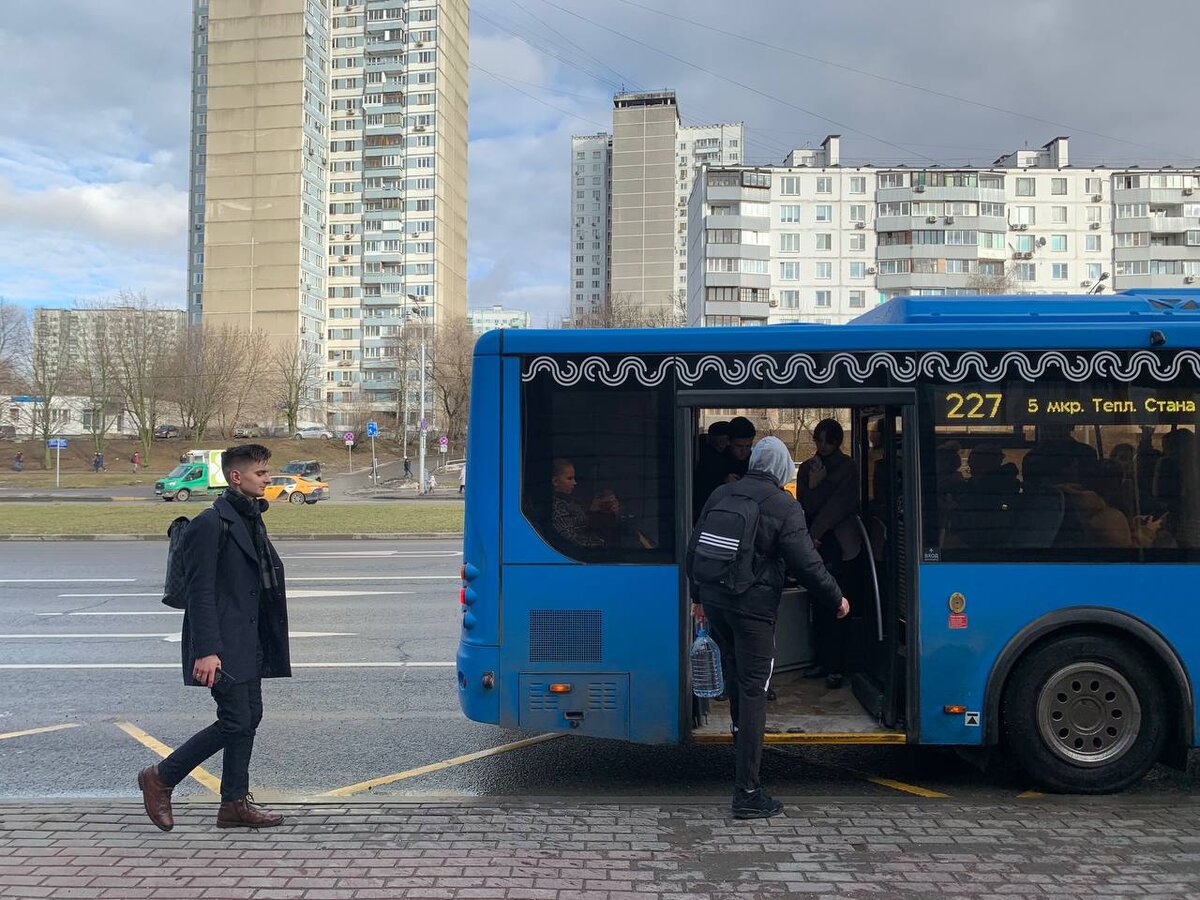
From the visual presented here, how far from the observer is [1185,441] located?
542 cm

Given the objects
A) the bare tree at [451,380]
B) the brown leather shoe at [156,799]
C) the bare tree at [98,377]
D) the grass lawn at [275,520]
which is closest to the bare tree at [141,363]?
the bare tree at [98,377]

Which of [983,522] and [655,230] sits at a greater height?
[655,230]

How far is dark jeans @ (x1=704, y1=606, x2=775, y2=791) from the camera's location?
479 centimetres

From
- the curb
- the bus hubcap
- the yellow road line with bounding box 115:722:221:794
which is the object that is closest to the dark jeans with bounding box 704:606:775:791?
the bus hubcap

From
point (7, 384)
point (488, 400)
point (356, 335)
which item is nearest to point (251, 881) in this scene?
point (488, 400)

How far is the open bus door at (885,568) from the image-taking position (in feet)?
18.1

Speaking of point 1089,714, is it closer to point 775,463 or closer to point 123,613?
point 775,463

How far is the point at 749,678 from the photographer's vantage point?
4.82 meters

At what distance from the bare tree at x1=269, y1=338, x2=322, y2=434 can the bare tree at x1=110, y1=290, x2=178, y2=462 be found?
1162 centimetres

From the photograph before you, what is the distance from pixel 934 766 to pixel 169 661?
23.2 ft

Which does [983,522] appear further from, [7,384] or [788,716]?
[7,384]

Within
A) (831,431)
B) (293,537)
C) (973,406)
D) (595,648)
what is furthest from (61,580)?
(973,406)

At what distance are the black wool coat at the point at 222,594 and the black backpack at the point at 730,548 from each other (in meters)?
2.13

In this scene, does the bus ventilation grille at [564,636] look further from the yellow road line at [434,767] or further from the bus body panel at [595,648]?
the yellow road line at [434,767]
